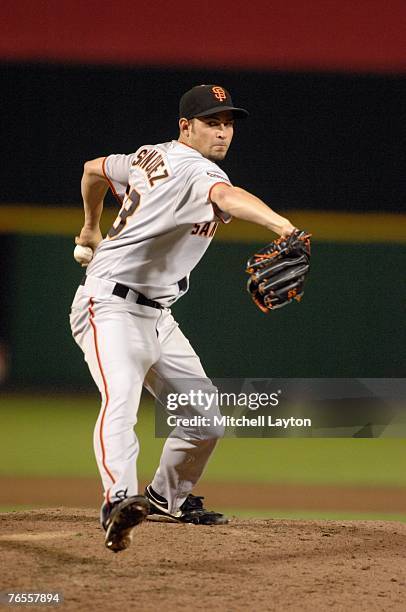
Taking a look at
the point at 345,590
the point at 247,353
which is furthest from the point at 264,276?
the point at 247,353

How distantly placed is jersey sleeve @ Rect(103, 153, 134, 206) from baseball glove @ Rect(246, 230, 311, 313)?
43.3 inches

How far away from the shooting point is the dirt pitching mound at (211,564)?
2.64 m

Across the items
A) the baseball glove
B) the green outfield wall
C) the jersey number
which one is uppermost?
the jersey number

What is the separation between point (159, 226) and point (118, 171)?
598mm

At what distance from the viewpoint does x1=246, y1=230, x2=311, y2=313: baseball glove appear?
8.65 feet

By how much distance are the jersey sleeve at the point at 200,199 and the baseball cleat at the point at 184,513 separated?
4.26ft

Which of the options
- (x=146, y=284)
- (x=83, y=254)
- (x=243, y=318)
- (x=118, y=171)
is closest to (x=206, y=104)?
(x=118, y=171)

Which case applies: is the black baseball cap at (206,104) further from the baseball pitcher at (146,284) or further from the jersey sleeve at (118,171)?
the jersey sleeve at (118,171)

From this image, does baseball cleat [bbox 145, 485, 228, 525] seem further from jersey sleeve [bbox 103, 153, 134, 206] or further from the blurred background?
the blurred background

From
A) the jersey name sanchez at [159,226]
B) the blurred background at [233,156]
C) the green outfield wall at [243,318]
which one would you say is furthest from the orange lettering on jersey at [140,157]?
the green outfield wall at [243,318]

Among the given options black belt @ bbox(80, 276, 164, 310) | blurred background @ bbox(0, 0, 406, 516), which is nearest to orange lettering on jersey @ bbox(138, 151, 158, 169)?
black belt @ bbox(80, 276, 164, 310)

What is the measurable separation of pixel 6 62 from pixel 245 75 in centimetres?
223

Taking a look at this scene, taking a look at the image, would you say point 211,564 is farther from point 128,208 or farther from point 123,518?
point 128,208

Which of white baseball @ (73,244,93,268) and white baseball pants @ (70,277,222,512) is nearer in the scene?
white baseball pants @ (70,277,222,512)
